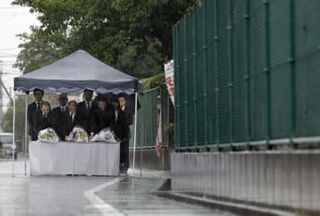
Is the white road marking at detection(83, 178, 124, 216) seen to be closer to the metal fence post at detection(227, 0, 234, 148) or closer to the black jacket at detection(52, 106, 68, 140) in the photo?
the metal fence post at detection(227, 0, 234, 148)

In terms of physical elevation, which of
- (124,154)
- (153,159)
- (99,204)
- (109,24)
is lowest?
(99,204)

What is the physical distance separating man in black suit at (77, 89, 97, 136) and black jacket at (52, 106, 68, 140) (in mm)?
473

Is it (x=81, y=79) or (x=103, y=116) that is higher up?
(x=81, y=79)

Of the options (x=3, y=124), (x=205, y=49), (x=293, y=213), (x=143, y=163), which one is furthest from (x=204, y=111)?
(x=3, y=124)

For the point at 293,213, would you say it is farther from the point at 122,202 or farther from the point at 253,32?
the point at 122,202

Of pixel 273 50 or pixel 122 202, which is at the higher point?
pixel 273 50

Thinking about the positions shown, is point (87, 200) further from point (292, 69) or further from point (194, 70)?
point (292, 69)

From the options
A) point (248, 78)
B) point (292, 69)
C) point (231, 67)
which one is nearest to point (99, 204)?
point (231, 67)

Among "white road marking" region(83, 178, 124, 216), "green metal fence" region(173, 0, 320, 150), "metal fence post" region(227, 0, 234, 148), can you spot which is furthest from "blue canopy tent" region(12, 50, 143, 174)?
"metal fence post" region(227, 0, 234, 148)

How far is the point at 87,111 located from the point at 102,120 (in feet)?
1.77

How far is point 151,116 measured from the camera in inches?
1096

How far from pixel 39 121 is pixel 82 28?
3.48 m

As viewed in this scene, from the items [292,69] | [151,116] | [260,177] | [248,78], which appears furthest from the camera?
[151,116]

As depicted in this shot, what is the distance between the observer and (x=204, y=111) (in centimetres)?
1489
